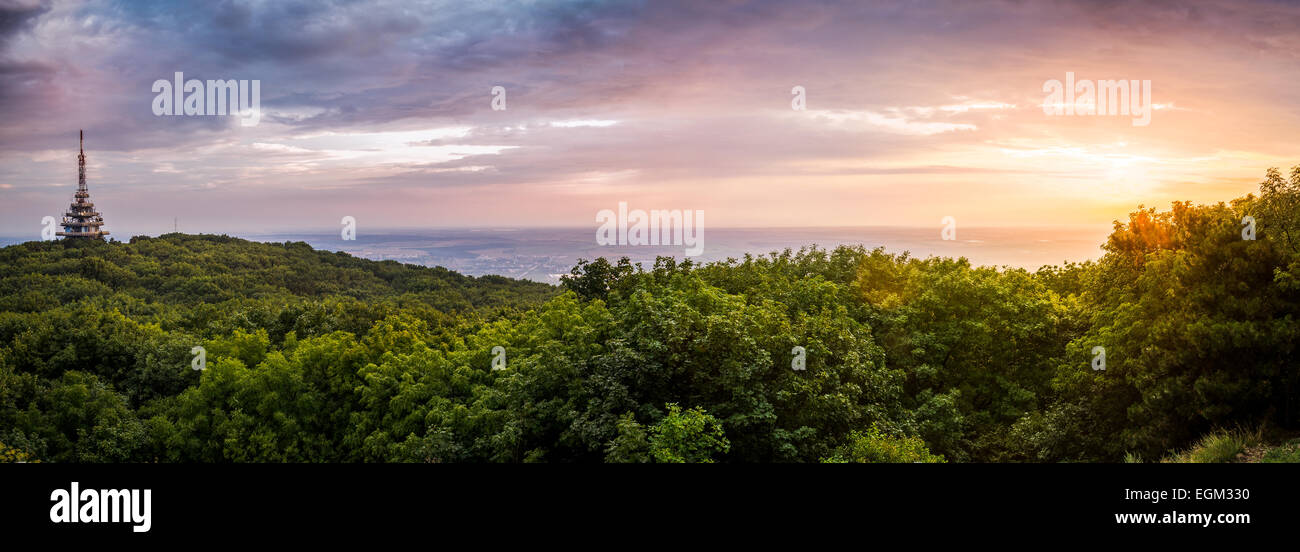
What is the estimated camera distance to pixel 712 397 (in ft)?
72.1

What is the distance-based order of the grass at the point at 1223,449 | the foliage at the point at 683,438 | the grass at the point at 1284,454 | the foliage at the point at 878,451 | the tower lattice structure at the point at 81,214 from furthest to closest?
1. the tower lattice structure at the point at 81,214
2. the foliage at the point at 878,451
3. the foliage at the point at 683,438
4. the grass at the point at 1223,449
5. the grass at the point at 1284,454

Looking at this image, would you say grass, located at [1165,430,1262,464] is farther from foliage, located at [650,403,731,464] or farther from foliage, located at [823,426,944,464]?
foliage, located at [650,403,731,464]

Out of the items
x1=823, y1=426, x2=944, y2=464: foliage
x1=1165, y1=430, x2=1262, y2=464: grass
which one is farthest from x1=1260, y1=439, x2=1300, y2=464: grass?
x1=823, y1=426, x2=944, y2=464: foliage

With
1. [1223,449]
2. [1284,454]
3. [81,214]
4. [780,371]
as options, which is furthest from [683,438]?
[81,214]

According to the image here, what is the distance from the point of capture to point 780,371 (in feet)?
74.7

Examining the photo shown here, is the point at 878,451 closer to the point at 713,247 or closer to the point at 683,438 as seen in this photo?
the point at 683,438

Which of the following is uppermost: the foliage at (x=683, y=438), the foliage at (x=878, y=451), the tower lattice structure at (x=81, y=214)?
the tower lattice structure at (x=81, y=214)

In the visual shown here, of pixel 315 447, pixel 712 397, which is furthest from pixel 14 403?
pixel 712 397

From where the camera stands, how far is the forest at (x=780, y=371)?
67.5 feet

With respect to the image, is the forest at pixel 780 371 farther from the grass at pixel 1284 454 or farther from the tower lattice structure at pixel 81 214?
the tower lattice structure at pixel 81 214

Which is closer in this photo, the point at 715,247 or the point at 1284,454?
the point at 1284,454

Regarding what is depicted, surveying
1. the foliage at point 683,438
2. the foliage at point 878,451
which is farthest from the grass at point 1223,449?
the foliage at point 683,438

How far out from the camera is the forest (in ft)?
67.5
